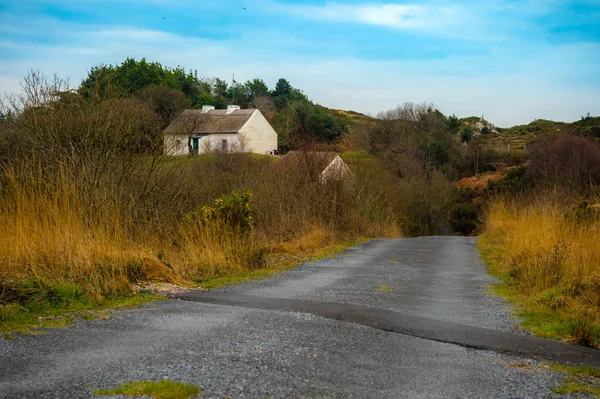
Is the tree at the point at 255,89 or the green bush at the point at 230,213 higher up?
the tree at the point at 255,89

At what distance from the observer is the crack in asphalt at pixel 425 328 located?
338 inches

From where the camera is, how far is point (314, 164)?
3138 cm

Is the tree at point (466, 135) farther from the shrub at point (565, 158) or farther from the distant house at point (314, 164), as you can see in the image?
the distant house at point (314, 164)

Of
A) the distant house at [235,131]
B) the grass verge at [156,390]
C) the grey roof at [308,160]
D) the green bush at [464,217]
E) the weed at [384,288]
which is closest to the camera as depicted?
the grass verge at [156,390]

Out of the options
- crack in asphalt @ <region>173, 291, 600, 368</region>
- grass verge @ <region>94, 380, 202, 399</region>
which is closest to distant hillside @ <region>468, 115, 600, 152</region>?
crack in asphalt @ <region>173, 291, 600, 368</region>

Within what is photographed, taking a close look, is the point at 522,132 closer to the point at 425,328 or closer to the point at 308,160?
the point at 308,160

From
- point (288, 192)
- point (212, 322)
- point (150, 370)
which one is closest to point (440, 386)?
point (150, 370)

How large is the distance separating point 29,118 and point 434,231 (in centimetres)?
4401

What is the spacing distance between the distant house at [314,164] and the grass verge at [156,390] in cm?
2458

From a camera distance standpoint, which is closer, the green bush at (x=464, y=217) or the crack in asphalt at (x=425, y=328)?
the crack in asphalt at (x=425, y=328)

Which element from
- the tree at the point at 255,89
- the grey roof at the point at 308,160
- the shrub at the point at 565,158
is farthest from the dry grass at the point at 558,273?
the tree at the point at 255,89

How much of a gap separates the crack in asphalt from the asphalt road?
2 centimetres

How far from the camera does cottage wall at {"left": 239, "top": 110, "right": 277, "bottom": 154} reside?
7319cm

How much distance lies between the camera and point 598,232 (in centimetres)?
1505
